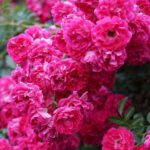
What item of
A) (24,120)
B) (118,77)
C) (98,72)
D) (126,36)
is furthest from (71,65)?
(118,77)

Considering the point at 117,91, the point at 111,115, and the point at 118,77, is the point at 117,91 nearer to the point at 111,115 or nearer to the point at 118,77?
the point at 118,77

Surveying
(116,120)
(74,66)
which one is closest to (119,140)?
(116,120)

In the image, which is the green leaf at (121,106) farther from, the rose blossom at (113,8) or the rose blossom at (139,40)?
the rose blossom at (113,8)

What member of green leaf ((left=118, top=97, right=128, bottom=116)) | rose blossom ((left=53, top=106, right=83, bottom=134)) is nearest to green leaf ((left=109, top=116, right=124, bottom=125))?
green leaf ((left=118, top=97, right=128, bottom=116))

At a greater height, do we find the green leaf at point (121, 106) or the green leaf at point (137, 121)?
the green leaf at point (121, 106)

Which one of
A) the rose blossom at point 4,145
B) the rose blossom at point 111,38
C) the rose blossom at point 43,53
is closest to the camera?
the rose blossom at point 111,38

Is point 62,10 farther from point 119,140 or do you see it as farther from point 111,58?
point 119,140

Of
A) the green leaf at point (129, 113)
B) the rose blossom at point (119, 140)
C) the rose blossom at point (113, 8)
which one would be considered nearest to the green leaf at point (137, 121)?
the green leaf at point (129, 113)

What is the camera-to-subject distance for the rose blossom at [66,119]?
1291 mm

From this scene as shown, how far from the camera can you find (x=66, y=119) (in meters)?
1.30

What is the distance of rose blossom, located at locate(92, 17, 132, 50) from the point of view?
1229 mm

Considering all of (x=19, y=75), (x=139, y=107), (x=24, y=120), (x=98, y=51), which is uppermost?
(x=98, y=51)

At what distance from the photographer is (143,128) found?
1.41 m

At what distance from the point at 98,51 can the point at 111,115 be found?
306mm
